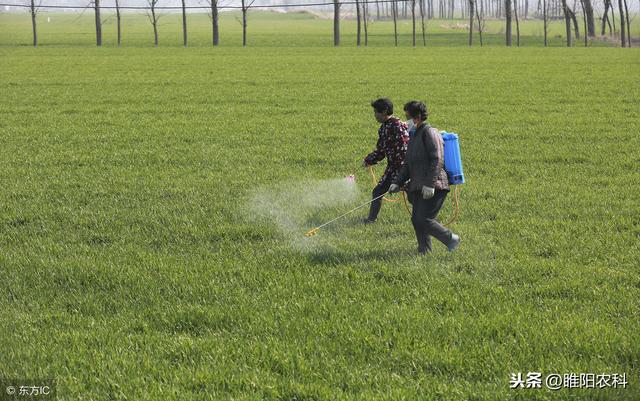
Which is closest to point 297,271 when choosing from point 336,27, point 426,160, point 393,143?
point 426,160

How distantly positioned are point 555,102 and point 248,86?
12.0 m

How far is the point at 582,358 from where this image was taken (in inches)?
202

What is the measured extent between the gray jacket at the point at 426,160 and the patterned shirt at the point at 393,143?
109 centimetres

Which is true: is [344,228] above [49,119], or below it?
below

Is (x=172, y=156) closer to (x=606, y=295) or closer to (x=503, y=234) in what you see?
(x=503, y=234)

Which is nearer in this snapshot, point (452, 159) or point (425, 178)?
point (425, 178)

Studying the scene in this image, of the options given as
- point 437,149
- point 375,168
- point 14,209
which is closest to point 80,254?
point 14,209

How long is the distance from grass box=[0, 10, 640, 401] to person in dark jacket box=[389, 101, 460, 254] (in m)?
0.30

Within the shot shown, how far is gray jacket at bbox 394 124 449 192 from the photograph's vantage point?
7.43 m

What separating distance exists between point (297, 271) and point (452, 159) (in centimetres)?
219

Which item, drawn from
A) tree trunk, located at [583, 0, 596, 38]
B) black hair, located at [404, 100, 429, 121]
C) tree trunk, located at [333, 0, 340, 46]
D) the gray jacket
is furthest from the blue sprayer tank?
tree trunk, located at [583, 0, 596, 38]

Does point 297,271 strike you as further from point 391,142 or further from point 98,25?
point 98,25

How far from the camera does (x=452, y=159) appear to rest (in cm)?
775

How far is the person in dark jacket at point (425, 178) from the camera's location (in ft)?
24.4
